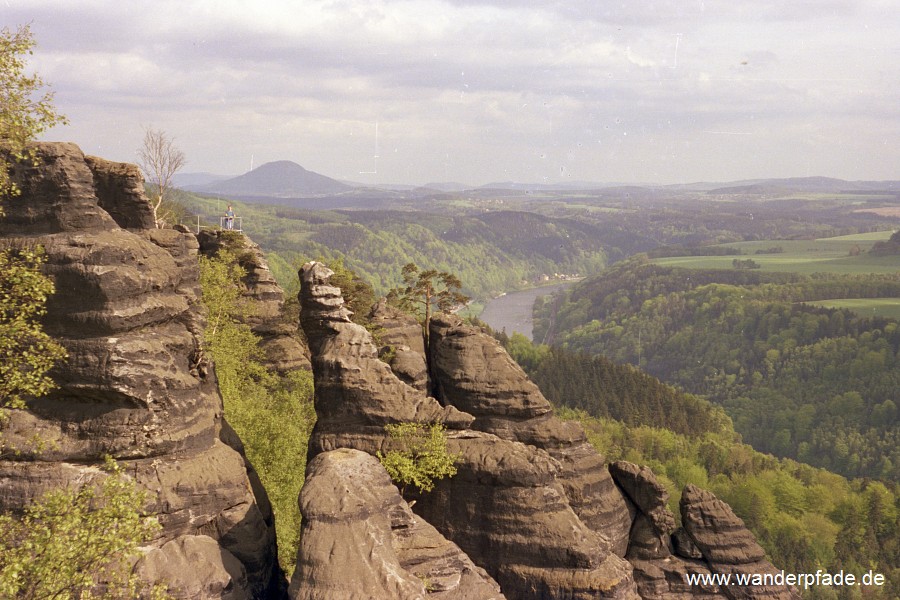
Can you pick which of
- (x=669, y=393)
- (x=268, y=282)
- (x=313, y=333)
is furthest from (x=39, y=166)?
(x=669, y=393)

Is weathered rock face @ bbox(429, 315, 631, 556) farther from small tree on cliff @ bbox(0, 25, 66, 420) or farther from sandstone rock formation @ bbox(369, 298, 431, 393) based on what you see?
small tree on cliff @ bbox(0, 25, 66, 420)

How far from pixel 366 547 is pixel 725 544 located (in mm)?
26751

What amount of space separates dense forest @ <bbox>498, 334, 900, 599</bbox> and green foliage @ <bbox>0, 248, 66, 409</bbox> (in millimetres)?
64568

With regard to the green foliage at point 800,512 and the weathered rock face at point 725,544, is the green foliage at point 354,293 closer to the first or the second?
the weathered rock face at point 725,544

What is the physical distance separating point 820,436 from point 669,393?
62.7 meters

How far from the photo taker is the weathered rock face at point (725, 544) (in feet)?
146

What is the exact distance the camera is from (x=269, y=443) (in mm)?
44750

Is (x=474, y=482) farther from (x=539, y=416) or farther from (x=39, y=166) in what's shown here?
(x=39, y=166)

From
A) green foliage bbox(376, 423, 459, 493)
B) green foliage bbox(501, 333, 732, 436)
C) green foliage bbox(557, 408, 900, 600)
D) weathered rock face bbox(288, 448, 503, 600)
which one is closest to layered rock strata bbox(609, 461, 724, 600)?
weathered rock face bbox(288, 448, 503, 600)

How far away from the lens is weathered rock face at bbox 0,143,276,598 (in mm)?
30562

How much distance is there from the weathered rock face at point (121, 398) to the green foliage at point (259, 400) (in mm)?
8813

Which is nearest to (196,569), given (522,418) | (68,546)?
(68,546)

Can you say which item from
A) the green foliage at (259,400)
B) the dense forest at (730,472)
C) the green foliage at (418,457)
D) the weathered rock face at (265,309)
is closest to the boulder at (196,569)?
the green foliage at (418,457)

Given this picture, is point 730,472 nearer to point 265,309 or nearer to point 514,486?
point 265,309
